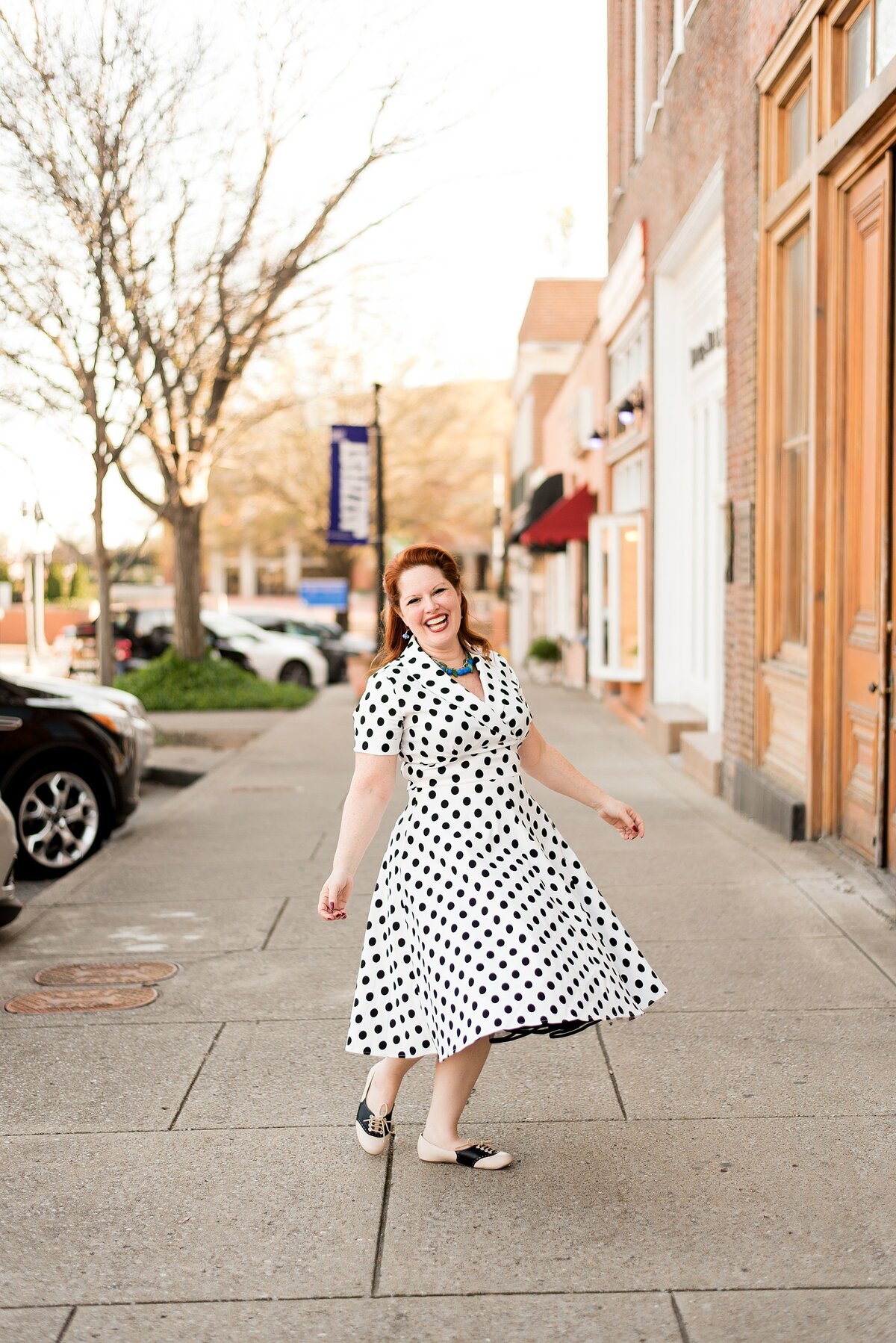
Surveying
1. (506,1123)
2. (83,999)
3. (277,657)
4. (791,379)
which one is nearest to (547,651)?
(277,657)

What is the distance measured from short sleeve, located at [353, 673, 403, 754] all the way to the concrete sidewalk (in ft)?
3.63

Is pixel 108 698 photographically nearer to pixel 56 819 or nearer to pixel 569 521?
pixel 56 819

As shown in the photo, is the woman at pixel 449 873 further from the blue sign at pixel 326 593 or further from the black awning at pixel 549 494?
the blue sign at pixel 326 593

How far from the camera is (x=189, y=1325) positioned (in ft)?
10.1

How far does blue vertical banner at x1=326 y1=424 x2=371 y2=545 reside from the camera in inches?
939

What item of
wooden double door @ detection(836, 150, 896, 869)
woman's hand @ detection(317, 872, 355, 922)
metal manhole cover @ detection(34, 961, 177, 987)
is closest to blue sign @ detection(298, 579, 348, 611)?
wooden double door @ detection(836, 150, 896, 869)

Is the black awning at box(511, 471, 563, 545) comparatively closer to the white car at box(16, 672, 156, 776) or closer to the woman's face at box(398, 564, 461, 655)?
the white car at box(16, 672, 156, 776)

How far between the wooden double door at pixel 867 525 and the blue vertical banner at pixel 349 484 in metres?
16.5

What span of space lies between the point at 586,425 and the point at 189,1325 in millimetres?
19339

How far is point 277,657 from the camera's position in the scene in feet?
91.4

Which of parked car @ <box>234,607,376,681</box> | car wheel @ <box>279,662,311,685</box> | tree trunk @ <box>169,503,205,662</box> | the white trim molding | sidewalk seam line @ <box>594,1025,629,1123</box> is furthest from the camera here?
parked car @ <box>234,607,376,681</box>

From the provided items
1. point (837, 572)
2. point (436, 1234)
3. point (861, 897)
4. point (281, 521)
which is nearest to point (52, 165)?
point (837, 572)

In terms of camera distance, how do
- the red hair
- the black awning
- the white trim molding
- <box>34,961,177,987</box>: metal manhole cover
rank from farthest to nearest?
the black awning → the white trim molding → <box>34,961,177,987</box>: metal manhole cover → the red hair

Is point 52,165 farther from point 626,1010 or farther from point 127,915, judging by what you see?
point 626,1010
